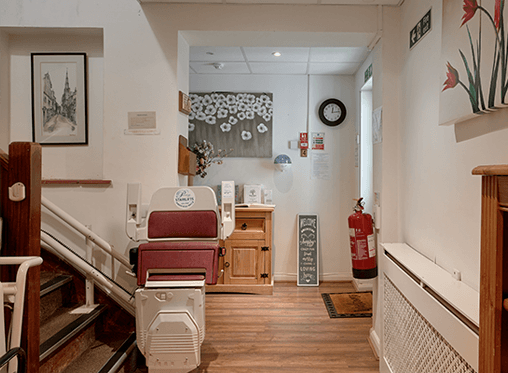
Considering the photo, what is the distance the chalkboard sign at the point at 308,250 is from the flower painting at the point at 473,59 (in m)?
2.91

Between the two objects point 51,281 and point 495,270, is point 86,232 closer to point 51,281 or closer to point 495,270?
point 51,281

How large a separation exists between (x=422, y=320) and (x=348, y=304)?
7.14 feet

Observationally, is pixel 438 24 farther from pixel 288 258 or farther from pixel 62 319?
pixel 288 258

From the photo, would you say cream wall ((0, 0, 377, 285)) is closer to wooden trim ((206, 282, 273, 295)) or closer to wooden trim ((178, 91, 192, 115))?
wooden trim ((178, 91, 192, 115))

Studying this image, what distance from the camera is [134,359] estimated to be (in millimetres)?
2488

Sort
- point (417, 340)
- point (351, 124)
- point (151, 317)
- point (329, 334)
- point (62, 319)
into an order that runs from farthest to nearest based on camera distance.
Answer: point (351, 124) → point (329, 334) → point (62, 319) → point (151, 317) → point (417, 340)

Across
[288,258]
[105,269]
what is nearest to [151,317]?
[105,269]

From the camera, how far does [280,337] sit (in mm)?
2975

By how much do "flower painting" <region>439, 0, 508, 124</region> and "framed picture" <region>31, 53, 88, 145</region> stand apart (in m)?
2.60

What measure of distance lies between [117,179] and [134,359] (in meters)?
1.32

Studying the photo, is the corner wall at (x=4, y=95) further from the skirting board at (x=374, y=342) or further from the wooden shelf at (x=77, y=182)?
the skirting board at (x=374, y=342)

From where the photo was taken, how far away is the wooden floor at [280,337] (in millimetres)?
Answer: 2541

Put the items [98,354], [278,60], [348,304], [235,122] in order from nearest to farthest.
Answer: [98,354] → [348,304] → [278,60] → [235,122]

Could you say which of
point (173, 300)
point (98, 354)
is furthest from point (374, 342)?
point (98, 354)
